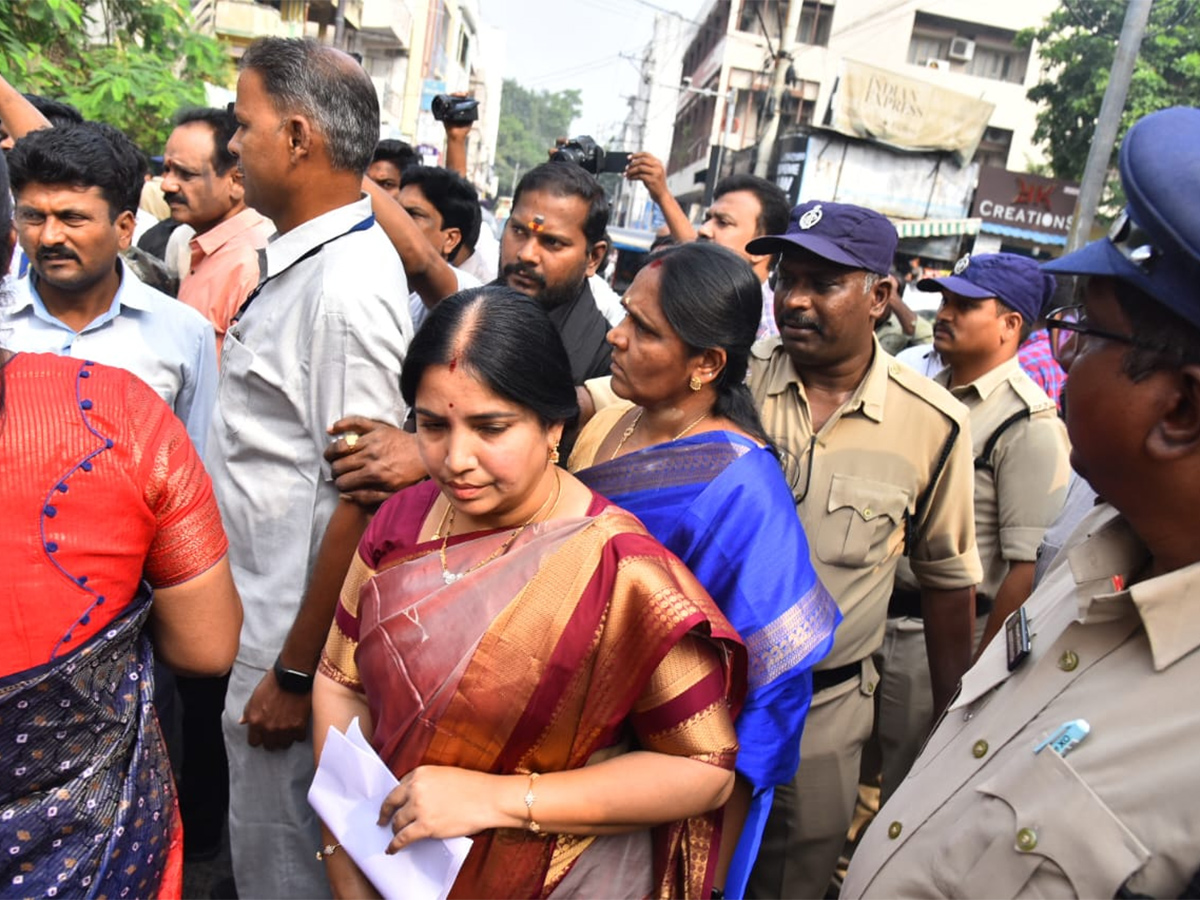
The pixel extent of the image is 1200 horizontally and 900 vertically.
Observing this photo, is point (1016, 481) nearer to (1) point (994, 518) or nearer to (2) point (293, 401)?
(1) point (994, 518)

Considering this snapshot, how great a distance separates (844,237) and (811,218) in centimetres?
11

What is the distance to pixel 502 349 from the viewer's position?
5.11ft

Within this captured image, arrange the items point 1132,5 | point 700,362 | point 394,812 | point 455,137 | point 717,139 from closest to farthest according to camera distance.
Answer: point 394,812 → point 700,362 → point 455,137 → point 1132,5 → point 717,139

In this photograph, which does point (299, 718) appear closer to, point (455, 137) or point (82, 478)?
point (82, 478)

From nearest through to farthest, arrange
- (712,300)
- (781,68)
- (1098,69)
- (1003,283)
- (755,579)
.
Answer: (755,579), (712,300), (1003,283), (781,68), (1098,69)

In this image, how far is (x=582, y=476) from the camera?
1.97 meters

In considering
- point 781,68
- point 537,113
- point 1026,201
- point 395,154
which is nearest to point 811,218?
point 395,154

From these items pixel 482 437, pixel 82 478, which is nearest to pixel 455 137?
pixel 482 437

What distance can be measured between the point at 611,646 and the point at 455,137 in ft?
10.5

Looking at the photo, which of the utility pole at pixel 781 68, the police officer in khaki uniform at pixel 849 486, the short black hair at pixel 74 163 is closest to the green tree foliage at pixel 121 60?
the short black hair at pixel 74 163

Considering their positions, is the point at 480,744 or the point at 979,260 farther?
the point at 979,260

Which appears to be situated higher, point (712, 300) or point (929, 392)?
point (712, 300)

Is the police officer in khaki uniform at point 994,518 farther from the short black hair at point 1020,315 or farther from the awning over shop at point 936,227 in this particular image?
the awning over shop at point 936,227

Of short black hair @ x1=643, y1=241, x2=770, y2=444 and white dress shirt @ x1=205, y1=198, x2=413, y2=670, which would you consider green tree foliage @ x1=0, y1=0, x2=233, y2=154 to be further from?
short black hair @ x1=643, y1=241, x2=770, y2=444
